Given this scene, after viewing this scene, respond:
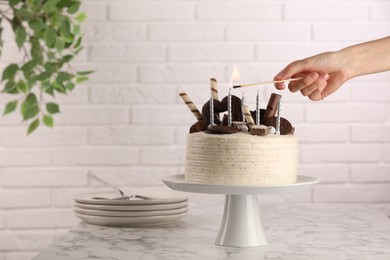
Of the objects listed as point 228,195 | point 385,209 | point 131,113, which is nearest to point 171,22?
point 131,113

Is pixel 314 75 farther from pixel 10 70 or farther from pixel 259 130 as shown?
pixel 10 70

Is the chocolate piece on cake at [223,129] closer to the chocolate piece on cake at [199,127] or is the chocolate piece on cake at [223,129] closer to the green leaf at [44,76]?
the chocolate piece on cake at [199,127]

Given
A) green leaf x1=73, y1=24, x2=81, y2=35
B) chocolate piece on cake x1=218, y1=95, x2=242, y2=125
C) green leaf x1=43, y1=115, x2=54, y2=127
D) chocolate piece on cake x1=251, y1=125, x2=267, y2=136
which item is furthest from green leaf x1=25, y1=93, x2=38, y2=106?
chocolate piece on cake x1=251, y1=125, x2=267, y2=136

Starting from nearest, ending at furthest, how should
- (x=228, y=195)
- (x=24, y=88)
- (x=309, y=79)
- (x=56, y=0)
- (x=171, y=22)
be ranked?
(x=228, y=195) < (x=309, y=79) < (x=56, y=0) < (x=24, y=88) < (x=171, y=22)

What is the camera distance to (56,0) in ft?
7.65

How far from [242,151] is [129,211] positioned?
0.44 m

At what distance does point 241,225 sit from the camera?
5.36 ft

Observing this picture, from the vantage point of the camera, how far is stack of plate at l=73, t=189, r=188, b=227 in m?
1.88

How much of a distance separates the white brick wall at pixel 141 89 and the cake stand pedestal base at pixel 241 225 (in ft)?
4.55

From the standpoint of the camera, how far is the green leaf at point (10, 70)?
8.11 feet

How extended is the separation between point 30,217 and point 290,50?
50.0 inches

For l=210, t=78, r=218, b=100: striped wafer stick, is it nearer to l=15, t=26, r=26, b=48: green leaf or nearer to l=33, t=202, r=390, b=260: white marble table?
l=33, t=202, r=390, b=260: white marble table

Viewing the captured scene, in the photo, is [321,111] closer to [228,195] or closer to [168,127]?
[168,127]

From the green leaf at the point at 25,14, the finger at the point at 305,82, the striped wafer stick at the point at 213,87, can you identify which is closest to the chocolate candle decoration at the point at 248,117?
the striped wafer stick at the point at 213,87
